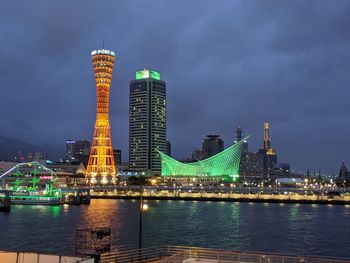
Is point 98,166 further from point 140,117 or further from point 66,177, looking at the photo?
point 140,117

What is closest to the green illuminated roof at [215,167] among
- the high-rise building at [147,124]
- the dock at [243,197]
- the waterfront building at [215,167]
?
the waterfront building at [215,167]

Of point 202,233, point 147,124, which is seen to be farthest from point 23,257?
point 147,124

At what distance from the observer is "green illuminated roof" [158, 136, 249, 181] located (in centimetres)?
11375

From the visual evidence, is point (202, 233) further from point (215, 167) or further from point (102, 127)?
point (215, 167)

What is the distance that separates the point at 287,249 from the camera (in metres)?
28.6

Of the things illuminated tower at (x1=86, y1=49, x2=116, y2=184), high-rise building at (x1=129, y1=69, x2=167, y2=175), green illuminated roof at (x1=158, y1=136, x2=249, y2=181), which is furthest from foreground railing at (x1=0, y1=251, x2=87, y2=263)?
high-rise building at (x1=129, y1=69, x2=167, y2=175)

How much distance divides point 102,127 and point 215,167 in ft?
131

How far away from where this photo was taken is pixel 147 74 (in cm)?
15975

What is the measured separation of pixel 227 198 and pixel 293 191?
48.0 feet

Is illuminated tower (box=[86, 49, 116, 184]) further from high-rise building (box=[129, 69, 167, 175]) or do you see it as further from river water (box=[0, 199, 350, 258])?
high-rise building (box=[129, 69, 167, 175])

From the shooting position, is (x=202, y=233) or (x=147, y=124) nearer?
(x=202, y=233)

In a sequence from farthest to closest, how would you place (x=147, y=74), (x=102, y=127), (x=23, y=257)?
(x=147, y=74) → (x=102, y=127) → (x=23, y=257)

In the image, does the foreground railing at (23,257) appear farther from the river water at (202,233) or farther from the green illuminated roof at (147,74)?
the green illuminated roof at (147,74)

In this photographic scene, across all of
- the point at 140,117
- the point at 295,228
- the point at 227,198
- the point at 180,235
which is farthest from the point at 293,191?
the point at 140,117
